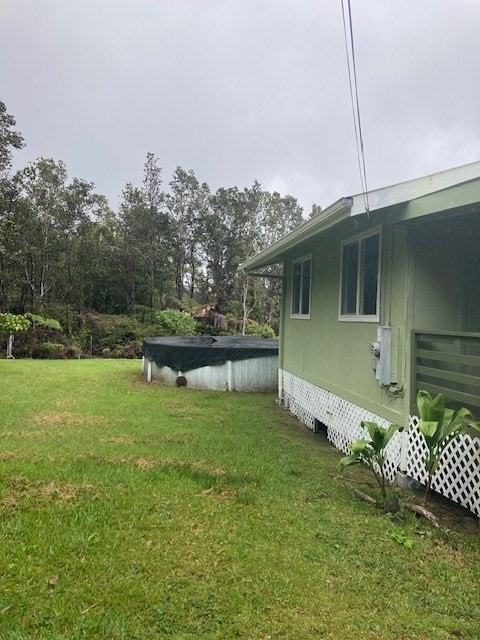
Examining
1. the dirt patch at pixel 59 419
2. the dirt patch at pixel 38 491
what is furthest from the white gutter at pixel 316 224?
the dirt patch at pixel 59 419

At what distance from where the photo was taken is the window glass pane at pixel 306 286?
775cm

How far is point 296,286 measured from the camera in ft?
28.0

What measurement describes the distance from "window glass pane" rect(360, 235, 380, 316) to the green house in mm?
12

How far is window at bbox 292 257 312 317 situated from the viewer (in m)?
7.79

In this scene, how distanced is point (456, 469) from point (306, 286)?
4.54 m

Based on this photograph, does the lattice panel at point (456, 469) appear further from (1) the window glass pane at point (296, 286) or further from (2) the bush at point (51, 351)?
(2) the bush at point (51, 351)

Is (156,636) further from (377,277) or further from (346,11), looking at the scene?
(346,11)

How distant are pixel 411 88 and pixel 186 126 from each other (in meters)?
14.8

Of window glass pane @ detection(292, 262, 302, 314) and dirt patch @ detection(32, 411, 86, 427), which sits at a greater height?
window glass pane @ detection(292, 262, 302, 314)

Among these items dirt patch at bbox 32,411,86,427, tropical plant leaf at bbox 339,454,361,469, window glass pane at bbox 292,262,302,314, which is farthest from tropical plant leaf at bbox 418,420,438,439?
window glass pane at bbox 292,262,302,314

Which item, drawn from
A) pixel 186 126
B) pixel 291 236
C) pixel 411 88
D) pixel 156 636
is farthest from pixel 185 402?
pixel 186 126

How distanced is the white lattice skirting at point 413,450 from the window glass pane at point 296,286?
2094 mm

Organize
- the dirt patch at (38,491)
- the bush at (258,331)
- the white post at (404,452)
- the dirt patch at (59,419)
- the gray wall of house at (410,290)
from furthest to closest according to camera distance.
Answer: the bush at (258,331) < the dirt patch at (59,419) < the gray wall of house at (410,290) < the white post at (404,452) < the dirt patch at (38,491)

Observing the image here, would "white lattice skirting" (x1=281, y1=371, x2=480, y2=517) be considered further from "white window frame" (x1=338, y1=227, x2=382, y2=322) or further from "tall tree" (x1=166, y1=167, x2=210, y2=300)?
"tall tree" (x1=166, y1=167, x2=210, y2=300)
